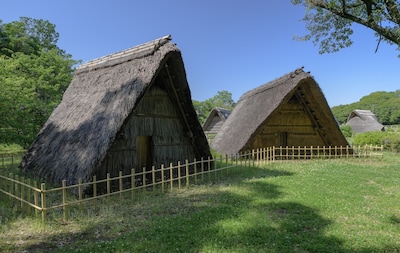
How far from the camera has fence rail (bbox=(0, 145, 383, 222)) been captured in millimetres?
6312

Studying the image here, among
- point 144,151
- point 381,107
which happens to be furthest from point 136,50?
point 381,107

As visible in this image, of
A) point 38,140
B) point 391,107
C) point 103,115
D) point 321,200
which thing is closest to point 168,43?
point 103,115

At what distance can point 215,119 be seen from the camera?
3131cm

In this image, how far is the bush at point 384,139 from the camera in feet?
69.9

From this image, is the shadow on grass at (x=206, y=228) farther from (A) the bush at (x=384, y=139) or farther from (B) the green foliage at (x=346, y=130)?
(B) the green foliage at (x=346, y=130)

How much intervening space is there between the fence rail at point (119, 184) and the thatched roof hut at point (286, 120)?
912 millimetres

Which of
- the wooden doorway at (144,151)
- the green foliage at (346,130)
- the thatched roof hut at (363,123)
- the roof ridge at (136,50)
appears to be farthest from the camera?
the green foliage at (346,130)

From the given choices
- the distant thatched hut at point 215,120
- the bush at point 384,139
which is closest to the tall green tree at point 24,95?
the distant thatched hut at point 215,120

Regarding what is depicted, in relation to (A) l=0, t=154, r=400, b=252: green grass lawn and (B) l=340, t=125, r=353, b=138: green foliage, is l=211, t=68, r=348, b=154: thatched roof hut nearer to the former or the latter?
(A) l=0, t=154, r=400, b=252: green grass lawn

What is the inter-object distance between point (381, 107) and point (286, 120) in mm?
71196

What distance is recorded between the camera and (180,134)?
11523mm

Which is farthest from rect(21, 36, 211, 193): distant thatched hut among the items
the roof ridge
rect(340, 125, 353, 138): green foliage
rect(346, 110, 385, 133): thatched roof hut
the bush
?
rect(346, 110, 385, 133): thatched roof hut

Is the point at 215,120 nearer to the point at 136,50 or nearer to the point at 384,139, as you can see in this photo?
the point at 384,139

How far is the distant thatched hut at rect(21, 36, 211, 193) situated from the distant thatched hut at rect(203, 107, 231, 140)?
17.9 metres
